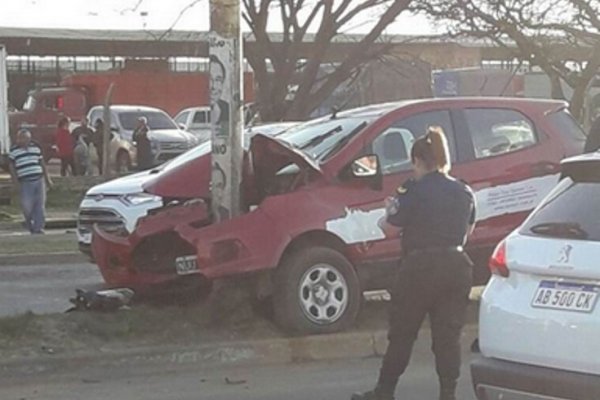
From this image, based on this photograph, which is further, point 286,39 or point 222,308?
point 286,39

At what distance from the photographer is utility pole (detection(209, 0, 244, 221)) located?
10.2m

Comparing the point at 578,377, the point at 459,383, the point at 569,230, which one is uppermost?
the point at 569,230

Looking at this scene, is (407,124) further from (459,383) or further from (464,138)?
(459,383)

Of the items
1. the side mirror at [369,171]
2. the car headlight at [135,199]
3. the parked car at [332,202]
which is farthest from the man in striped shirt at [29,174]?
the side mirror at [369,171]

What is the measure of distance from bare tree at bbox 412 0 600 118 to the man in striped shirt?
6.72 meters

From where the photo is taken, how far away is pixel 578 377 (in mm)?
6105

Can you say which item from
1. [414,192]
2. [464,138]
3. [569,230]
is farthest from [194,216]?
[569,230]

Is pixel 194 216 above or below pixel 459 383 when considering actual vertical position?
above

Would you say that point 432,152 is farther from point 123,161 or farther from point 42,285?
point 123,161

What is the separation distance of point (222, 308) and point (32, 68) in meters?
52.2

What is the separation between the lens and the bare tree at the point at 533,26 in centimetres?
2088

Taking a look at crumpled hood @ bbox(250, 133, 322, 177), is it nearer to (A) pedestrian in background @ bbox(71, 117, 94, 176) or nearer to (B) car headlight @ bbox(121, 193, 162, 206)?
(B) car headlight @ bbox(121, 193, 162, 206)

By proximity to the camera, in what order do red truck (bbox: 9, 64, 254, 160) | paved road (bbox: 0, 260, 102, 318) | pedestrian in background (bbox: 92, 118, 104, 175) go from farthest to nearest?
red truck (bbox: 9, 64, 254, 160)
pedestrian in background (bbox: 92, 118, 104, 175)
paved road (bbox: 0, 260, 102, 318)

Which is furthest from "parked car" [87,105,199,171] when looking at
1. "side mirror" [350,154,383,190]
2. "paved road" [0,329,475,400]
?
"paved road" [0,329,475,400]
